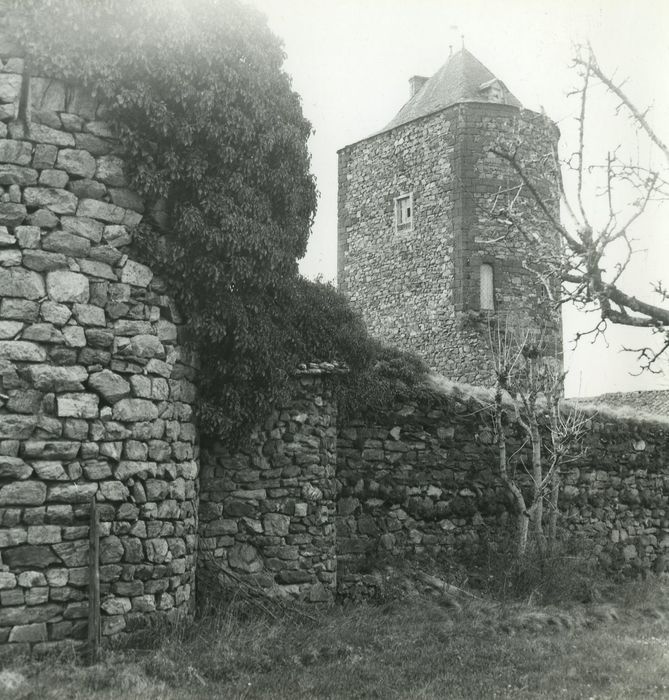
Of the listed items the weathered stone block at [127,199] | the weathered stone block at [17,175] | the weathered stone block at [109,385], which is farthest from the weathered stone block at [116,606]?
the weathered stone block at [17,175]

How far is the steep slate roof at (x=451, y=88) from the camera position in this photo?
22234 mm

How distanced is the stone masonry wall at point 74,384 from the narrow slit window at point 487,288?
569 inches

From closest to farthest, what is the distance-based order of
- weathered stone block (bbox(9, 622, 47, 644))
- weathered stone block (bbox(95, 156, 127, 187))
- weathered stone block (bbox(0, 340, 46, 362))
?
weathered stone block (bbox(9, 622, 47, 644)) → weathered stone block (bbox(0, 340, 46, 362)) → weathered stone block (bbox(95, 156, 127, 187))

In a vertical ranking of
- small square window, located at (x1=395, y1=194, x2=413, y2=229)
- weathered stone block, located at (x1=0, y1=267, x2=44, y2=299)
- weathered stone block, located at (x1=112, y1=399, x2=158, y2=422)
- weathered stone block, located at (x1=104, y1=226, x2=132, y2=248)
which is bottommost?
weathered stone block, located at (x1=112, y1=399, x2=158, y2=422)

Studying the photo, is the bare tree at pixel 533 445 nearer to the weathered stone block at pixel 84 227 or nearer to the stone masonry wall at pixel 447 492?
the stone masonry wall at pixel 447 492

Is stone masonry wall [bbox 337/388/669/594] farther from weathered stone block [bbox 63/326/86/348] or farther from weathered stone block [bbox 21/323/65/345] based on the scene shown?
weathered stone block [bbox 21/323/65/345]

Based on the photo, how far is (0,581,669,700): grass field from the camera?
6098mm

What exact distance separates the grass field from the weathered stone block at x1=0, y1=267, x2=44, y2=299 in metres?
2.95

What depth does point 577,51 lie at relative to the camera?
6953 mm

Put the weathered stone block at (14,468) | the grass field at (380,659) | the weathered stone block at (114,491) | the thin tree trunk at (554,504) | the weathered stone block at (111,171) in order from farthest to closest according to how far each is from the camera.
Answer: the thin tree trunk at (554,504), the weathered stone block at (111,171), the weathered stone block at (114,491), the weathered stone block at (14,468), the grass field at (380,659)

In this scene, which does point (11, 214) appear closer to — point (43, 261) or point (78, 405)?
point (43, 261)

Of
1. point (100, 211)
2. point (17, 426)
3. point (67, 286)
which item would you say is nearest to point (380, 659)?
point (17, 426)

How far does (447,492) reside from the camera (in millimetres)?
→ 11266

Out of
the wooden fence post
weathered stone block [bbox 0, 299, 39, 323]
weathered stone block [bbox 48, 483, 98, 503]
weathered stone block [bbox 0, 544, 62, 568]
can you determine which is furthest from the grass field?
weathered stone block [bbox 0, 299, 39, 323]
